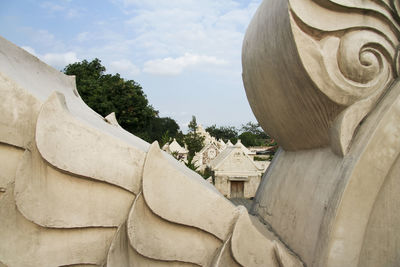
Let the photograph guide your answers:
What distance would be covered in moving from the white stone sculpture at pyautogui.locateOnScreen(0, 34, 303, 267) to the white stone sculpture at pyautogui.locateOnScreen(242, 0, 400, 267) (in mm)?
351

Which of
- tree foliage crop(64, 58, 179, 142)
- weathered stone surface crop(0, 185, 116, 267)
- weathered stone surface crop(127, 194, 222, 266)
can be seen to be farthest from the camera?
tree foliage crop(64, 58, 179, 142)

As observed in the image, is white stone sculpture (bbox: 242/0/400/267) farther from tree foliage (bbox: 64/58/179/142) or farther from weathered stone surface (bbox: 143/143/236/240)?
tree foliage (bbox: 64/58/179/142)

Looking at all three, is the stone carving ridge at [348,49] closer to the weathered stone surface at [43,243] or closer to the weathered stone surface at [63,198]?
the weathered stone surface at [63,198]

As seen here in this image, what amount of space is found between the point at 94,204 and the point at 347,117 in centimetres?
160

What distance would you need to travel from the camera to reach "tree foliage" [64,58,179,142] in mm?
18250

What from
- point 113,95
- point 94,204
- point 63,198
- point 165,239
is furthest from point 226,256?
point 113,95

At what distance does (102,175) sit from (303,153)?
59.3 inches

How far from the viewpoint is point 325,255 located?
5.81 feet

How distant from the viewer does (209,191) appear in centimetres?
192

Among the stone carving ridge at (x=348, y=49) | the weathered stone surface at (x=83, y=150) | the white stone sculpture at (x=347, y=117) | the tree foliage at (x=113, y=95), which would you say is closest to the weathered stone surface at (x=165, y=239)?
the weathered stone surface at (x=83, y=150)

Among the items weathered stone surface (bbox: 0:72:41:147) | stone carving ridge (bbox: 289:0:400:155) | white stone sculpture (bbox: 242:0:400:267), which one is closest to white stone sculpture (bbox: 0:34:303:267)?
weathered stone surface (bbox: 0:72:41:147)

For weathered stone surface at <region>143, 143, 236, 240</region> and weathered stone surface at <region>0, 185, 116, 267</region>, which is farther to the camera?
weathered stone surface at <region>143, 143, 236, 240</region>

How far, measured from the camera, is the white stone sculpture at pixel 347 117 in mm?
1767

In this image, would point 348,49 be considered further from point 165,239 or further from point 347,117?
point 165,239
